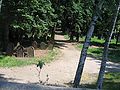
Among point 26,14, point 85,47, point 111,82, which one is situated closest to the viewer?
point 85,47

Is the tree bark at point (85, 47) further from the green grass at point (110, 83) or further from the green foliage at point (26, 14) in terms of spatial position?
the green foliage at point (26, 14)

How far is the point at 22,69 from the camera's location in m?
20.9

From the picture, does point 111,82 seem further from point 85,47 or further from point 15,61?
point 15,61

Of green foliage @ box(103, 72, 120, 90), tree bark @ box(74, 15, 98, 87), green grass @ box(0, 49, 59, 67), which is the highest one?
tree bark @ box(74, 15, 98, 87)

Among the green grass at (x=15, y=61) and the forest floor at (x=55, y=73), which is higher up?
the green grass at (x=15, y=61)

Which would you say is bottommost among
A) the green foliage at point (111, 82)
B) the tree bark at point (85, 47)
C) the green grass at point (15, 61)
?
the green foliage at point (111, 82)

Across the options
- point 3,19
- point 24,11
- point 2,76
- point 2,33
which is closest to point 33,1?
point 24,11

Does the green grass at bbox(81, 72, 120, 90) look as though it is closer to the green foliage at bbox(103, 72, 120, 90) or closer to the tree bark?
the green foliage at bbox(103, 72, 120, 90)

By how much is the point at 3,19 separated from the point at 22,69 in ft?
18.9

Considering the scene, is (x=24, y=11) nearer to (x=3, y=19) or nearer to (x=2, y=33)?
(x=3, y=19)

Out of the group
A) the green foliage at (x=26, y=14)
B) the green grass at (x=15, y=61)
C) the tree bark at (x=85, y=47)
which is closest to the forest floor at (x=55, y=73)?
the green grass at (x=15, y=61)

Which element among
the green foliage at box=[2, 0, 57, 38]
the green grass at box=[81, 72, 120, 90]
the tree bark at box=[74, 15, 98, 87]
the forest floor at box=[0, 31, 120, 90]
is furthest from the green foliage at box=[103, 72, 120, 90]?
the green foliage at box=[2, 0, 57, 38]

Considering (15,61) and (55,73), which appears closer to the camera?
(55,73)

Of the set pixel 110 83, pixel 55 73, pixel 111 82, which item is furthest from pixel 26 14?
pixel 110 83
